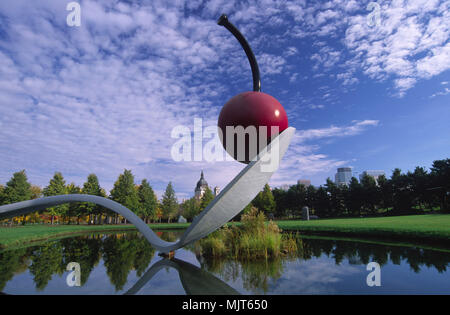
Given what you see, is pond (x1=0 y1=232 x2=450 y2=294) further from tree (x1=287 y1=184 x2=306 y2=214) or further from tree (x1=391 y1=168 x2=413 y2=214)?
tree (x1=287 y1=184 x2=306 y2=214)

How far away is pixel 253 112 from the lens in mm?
5277

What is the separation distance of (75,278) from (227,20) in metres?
7.06

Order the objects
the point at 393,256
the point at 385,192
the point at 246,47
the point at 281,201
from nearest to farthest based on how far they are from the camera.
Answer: the point at 246,47 < the point at 393,256 < the point at 385,192 < the point at 281,201

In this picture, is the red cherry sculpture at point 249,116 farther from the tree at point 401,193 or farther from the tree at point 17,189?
the tree at point 401,193

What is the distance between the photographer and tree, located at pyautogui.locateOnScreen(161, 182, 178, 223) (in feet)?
159

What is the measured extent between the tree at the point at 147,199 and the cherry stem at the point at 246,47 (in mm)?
39407

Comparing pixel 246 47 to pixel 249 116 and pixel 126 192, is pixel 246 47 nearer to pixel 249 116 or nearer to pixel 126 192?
pixel 249 116

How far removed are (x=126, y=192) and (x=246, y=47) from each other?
35.6 meters

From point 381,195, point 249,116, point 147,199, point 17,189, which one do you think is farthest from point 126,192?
point 381,195

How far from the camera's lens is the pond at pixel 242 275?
4.14 m

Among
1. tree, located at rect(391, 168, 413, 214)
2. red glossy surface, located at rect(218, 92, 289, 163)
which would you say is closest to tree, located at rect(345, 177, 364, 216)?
tree, located at rect(391, 168, 413, 214)

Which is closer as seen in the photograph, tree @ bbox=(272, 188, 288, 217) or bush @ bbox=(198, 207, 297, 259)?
bush @ bbox=(198, 207, 297, 259)

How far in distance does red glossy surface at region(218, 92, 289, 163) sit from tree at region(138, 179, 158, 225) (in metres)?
39.5
